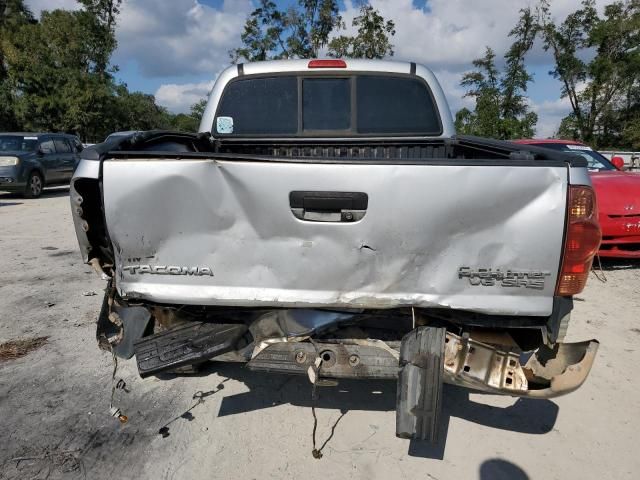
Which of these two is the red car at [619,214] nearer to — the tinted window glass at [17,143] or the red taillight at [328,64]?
the red taillight at [328,64]

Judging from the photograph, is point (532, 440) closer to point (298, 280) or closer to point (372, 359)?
point (372, 359)

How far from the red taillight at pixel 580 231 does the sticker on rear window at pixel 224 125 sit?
2890mm

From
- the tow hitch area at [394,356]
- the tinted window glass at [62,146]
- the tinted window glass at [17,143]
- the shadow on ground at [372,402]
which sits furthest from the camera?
Answer: the tinted window glass at [62,146]

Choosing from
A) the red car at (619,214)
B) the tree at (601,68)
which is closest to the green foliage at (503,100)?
Answer: the tree at (601,68)

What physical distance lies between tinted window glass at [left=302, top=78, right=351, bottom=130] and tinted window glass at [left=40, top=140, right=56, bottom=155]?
12.3 metres

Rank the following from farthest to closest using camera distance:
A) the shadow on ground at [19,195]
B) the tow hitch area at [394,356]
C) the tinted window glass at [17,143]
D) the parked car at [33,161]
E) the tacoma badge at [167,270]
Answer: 1. the tinted window glass at [17,143]
2. the parked car at [33,161]
3. the shadow on ground at [19,195]
4. the tacoma badge at [167,270]
5. the tow hitch area at [394,356]

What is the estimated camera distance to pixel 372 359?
251cm

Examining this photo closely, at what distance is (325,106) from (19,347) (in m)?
3.25

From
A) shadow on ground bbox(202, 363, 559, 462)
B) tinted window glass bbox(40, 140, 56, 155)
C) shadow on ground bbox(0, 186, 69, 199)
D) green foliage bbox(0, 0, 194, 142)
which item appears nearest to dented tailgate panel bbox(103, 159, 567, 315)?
shadow on ground bbox(202, 363, 559, 462)

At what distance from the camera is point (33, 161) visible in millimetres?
13367

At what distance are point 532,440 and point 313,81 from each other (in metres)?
3.15

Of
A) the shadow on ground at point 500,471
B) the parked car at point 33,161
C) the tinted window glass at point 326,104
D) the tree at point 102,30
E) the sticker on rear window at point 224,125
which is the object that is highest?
the tree at point 102,30

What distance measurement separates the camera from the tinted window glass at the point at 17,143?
44.0ft

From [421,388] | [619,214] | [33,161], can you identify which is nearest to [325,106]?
[421,388]
